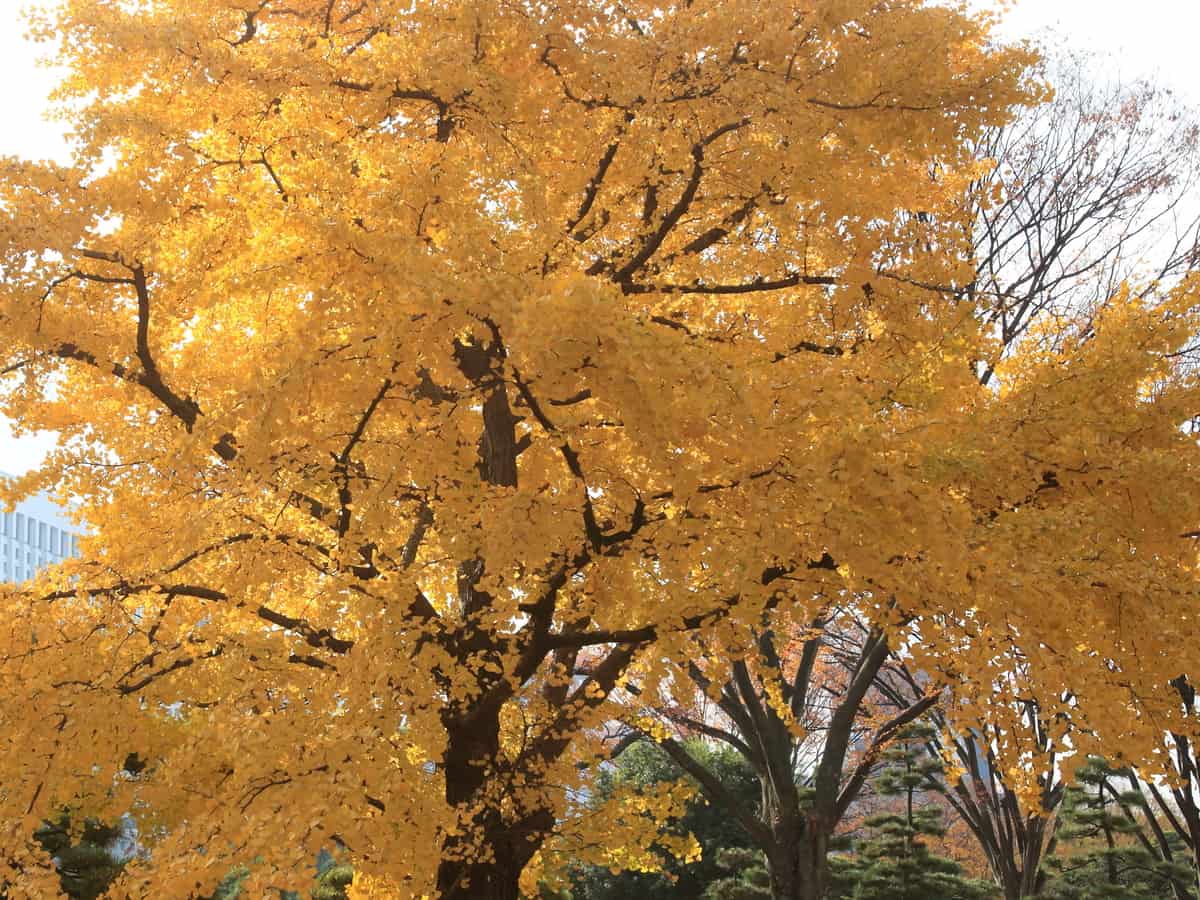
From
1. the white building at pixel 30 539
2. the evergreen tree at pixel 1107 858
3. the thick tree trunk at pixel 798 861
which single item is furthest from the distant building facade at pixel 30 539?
the thick tree trunk at pixel 798 861

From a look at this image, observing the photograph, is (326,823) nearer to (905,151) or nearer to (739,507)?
(739,507)

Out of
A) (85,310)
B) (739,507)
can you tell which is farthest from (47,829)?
(739,507)

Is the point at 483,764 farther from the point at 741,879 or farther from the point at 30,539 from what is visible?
the point at 30,539

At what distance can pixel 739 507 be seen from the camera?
223 inches

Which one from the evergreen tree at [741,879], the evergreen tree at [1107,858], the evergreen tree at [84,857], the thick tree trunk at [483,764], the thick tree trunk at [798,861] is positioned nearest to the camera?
the thick tree trunk at [483,764]

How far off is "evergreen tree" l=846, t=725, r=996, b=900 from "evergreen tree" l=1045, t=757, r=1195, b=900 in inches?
59.5

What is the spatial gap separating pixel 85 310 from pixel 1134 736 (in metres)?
6.10

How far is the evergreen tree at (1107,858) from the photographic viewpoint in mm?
15336

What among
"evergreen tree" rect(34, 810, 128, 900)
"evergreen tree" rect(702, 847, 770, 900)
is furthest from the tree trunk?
"evergreen tree" rect(702, 847, 770, 900)

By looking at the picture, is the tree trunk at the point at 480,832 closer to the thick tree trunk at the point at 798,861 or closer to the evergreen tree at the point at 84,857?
the thick tree trunk at the point at 798,861

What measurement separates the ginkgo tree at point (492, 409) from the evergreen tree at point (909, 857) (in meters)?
11.6

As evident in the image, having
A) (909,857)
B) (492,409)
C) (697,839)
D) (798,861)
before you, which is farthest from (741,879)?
(492,409)

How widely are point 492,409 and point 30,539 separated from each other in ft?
247

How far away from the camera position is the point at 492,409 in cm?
697
